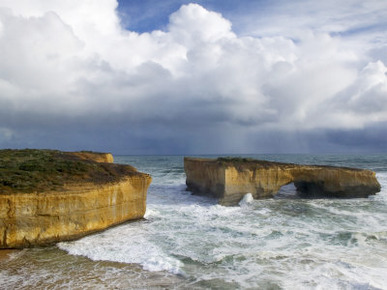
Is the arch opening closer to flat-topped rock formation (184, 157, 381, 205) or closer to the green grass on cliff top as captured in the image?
flat-topped rock formation (184, 157, 381, 205)

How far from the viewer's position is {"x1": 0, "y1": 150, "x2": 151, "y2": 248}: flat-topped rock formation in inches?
387

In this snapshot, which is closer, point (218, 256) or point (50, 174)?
point (218, 256)

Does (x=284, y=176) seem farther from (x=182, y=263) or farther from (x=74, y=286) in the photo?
(x=74, y=286)

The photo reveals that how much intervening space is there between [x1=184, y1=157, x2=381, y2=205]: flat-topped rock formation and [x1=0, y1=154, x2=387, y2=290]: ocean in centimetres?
406

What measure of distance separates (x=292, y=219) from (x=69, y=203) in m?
10.5

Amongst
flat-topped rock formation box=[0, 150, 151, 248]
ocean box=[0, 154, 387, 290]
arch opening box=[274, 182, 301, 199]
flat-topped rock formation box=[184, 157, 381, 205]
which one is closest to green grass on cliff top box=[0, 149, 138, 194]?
flat-topped rock formation box=[0, 150, 151, 248]

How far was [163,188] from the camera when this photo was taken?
86.2 ft

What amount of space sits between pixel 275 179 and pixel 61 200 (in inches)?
580

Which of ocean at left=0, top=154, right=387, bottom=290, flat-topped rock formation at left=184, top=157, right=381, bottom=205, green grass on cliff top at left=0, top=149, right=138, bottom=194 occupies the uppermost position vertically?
green grass on cliff top at left=0, top=149, right=138, bottom=194

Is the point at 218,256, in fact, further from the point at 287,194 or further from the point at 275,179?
the point at 287,194

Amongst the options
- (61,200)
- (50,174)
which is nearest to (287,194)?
(50,174)

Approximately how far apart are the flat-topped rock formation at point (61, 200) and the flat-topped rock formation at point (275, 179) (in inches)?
271

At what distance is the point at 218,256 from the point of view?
31.2 ft

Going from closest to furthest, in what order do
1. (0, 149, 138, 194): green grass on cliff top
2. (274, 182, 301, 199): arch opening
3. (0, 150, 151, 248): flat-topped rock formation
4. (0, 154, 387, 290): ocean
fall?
(0, 154, 387, 290): ocean
(0, 150, 151, 248): flat-topped rock formation
(0, 149, 138, 194): green grass on cliff top
(274, 182, 301, 199): arch opening
